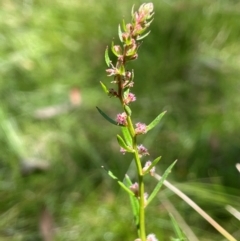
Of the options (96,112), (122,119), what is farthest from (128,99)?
(96,112)

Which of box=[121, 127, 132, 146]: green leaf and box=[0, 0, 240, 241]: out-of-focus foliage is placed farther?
box=[0, 0, 240, 241]: out-of-focus foliage

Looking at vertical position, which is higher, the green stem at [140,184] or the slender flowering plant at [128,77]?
the slender flowering plant at [128,77]

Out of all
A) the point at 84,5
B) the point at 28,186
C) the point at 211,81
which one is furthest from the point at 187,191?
the point at 84,5

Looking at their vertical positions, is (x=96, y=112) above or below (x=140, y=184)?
above

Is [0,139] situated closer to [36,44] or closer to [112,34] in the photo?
[36,44]

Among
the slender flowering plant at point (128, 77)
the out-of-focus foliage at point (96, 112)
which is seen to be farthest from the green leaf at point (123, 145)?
the out-of-focus foliage at point (96, 112)

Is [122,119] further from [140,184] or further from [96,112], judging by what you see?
[96,112]

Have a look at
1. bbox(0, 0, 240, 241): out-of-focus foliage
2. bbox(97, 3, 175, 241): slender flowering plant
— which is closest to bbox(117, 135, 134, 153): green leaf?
bbox(97, 3, 175, 241): slender flowering plant

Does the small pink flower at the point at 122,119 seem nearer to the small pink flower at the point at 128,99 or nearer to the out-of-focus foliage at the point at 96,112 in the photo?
the small pink flower at the point at 128,99

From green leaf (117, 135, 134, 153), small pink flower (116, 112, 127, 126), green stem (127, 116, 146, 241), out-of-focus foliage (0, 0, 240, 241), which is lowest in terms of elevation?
green stem (127, 116, 146, 241)

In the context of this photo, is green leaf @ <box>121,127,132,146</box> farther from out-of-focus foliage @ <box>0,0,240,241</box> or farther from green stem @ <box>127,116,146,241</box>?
out-of-focus foliage @ <box>0,0,240,241</box>
